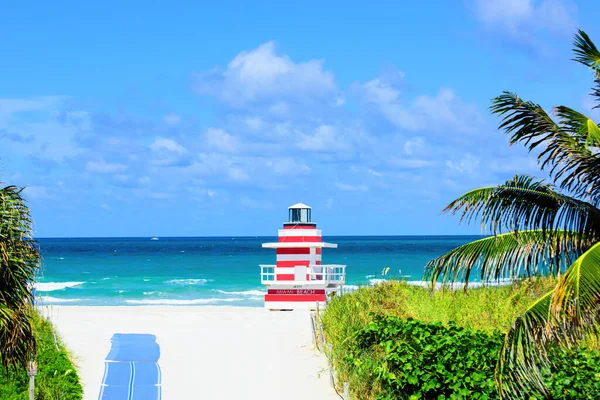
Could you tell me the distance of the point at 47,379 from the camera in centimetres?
1110

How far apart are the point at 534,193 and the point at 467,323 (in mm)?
4782

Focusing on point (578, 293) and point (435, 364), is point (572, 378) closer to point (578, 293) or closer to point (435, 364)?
point (435, 364)

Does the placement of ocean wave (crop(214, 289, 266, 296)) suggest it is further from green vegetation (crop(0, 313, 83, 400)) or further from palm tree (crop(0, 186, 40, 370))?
palm tree (crop(0, 186, 40, 370))

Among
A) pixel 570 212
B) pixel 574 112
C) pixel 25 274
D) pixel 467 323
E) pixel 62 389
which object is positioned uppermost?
pixel 574 112

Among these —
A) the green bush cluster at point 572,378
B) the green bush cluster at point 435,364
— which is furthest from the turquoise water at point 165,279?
the green bush cluster at point 572,378

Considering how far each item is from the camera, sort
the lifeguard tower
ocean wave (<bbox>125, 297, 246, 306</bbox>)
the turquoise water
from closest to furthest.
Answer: the lifeguard tower
ocean wave (<bbox>125, 297, 246, 306</bbox>)
the turquoise water

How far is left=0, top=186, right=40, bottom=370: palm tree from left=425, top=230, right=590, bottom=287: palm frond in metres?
4.57

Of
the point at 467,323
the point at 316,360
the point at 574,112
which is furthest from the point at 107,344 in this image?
the point at 574,112

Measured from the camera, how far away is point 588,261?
7.12 m

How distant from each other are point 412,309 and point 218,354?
13.2 ft

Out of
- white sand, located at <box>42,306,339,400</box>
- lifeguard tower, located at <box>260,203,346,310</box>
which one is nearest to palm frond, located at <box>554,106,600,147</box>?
white sand, located at <box>42,306,339,400</box>

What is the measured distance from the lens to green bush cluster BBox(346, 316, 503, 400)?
9445 mm

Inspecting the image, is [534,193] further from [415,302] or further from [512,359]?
[415,302]

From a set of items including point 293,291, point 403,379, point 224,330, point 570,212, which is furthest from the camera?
point 293,291
